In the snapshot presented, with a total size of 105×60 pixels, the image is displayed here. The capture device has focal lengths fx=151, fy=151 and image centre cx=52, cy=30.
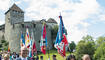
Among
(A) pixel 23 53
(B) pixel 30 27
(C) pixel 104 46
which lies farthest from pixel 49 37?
(A) pixel 23 53

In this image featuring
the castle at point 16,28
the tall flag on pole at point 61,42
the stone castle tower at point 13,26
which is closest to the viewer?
the tall flag on pole at point 61,42

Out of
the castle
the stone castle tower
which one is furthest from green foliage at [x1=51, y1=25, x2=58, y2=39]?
the stone castle tower

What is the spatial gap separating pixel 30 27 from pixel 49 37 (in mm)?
9670

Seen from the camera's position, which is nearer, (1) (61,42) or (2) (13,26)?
(1) (61,42)

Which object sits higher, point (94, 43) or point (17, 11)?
point (17, 11)

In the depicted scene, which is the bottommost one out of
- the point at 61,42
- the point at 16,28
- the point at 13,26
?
the point at 61,42

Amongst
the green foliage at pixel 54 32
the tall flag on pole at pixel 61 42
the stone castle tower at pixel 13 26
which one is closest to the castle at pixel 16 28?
the stone castle tower at pixel 13 26

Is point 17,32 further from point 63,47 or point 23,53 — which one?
point 23,53

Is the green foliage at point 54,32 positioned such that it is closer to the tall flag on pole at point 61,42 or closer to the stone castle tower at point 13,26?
the stone castle tower at point 13,26

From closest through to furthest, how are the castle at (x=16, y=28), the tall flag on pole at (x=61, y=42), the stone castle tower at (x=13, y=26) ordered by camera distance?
1. the tall flag on pole at (x=61, y=42)
2. the stone castle tower at (x=13, y=26)
3. the castle at (x=16, y=28)

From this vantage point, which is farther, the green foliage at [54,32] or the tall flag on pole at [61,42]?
the green foliage at [54,32]

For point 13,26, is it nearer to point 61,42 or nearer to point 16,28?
point 16,28

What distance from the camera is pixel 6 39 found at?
213 ft

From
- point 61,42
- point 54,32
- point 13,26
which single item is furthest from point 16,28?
point 61,42
